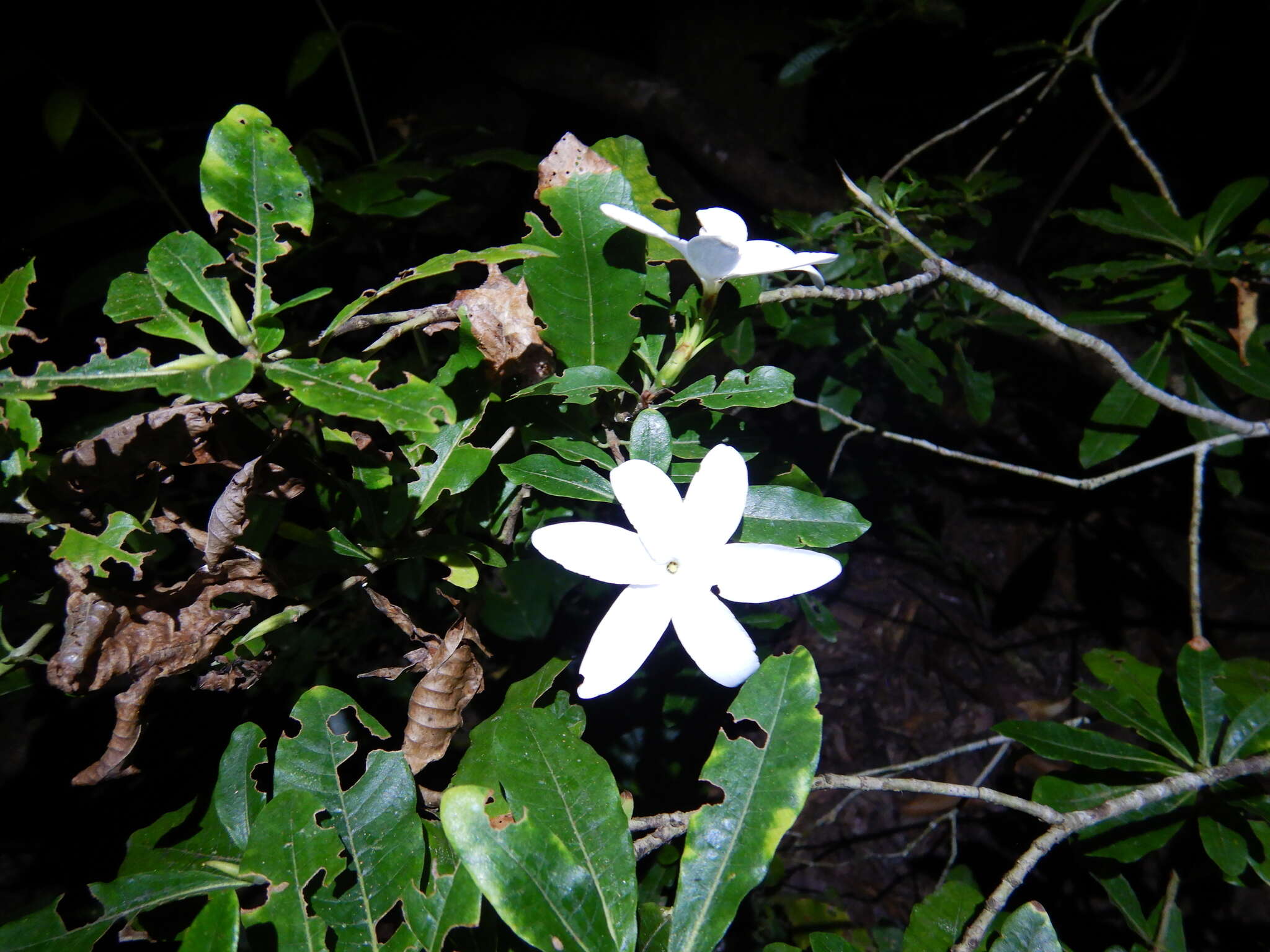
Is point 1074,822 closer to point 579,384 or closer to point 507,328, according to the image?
point 579,384

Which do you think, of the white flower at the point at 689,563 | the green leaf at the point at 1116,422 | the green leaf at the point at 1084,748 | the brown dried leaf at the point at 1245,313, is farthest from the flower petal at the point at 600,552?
the brown dried leaf at the point at 1245,313

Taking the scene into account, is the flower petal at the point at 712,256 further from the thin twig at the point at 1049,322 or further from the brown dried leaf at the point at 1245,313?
the brown dried leaf at the point at 1245,313

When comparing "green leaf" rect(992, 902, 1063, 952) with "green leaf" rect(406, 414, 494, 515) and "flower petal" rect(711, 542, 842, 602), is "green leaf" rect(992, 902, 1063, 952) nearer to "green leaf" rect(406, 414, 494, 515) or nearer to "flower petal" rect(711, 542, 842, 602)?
"flower petal" rect(711, 542, 842, 602)

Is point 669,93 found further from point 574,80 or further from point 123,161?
point 123,161

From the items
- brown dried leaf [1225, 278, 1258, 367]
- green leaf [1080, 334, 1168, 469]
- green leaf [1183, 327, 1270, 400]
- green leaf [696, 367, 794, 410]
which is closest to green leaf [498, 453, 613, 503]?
green leaf [696, 367, 794, 410]

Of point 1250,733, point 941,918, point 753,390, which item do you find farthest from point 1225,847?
point 753,390

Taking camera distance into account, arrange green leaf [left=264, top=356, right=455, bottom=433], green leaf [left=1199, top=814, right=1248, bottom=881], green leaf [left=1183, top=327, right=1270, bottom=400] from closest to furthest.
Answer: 1. green leaf [left=264, top=356, right=455, bottom=433]
2. green leaf [left=1199, top=814, right=1248, bottom=881]
3. green leaf [left=1183, top=327, right=1270, bottom=400]

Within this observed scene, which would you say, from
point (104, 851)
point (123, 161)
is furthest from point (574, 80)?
point (104, 851)
